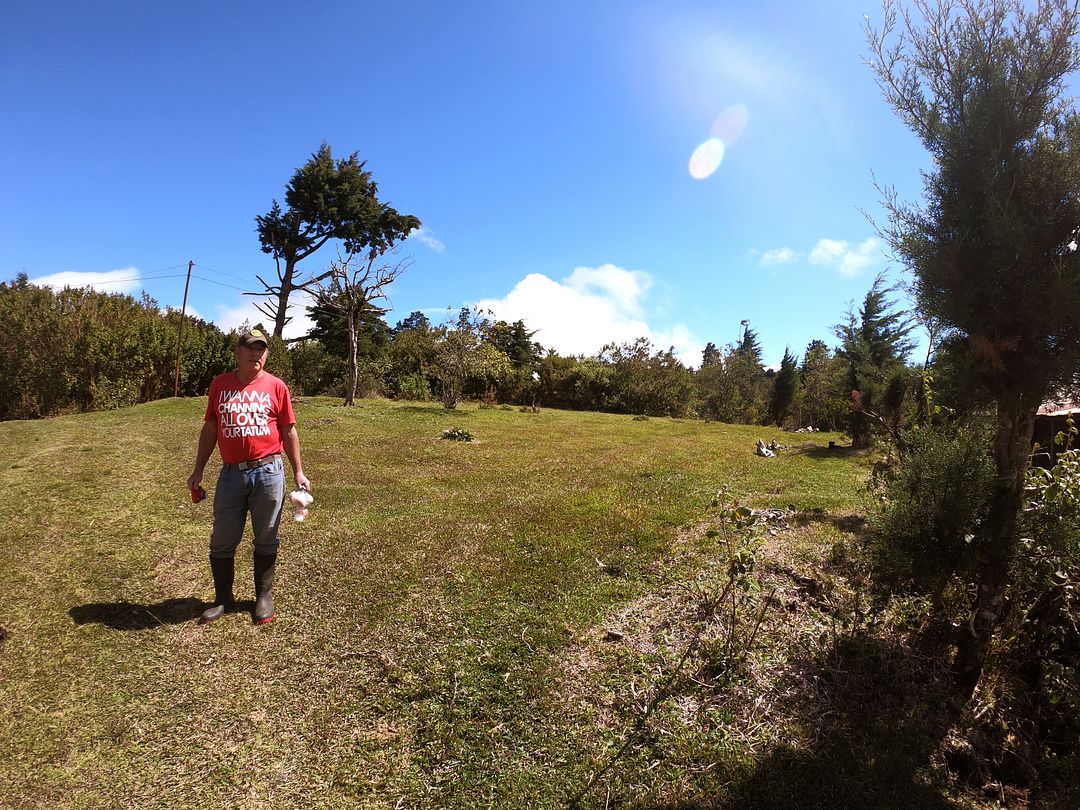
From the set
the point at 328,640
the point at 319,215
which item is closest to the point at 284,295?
the point at 319,215

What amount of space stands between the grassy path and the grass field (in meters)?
0.02

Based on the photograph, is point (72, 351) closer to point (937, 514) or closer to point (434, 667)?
point (434, 667)

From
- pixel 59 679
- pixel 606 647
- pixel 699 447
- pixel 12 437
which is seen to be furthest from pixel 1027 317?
pixel 12 437

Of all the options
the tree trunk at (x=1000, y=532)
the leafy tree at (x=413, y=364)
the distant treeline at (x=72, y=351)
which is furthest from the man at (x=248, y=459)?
the leafy tree at (x=413, y=364)

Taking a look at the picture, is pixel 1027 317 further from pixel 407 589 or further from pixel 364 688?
pixel 407 589

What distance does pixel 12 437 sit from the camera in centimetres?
920

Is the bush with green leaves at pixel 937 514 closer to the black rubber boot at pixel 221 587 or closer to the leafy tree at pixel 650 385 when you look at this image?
the black rubber boot at pixel 221 587

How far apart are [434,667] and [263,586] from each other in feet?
4.86

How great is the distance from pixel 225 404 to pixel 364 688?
2.05 meters

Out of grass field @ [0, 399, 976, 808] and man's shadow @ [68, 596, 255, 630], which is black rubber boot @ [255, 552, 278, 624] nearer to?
grass field @ [0, 399, 976, 808]

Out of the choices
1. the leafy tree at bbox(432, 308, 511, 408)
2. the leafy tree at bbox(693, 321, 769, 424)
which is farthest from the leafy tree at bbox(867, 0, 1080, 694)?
the leafy tree at bbox(693, 321, 769, 424)

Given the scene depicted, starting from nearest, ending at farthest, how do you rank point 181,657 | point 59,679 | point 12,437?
point 59,679 < point 181,657 < point 12,437

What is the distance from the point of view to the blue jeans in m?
3.38

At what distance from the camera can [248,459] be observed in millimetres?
3352
